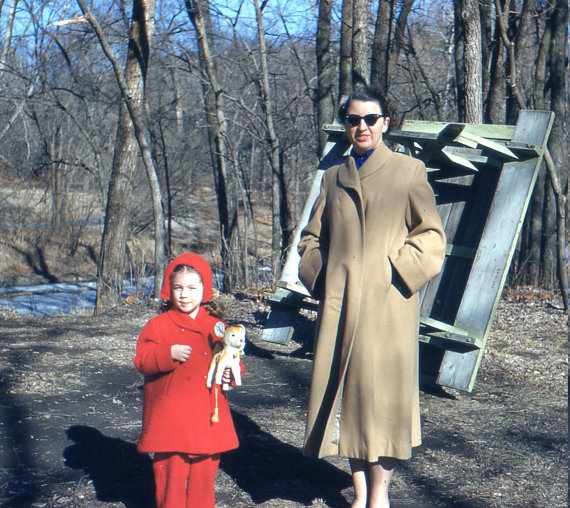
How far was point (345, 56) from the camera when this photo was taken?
10.7 meters

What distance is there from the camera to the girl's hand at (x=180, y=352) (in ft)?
9.30

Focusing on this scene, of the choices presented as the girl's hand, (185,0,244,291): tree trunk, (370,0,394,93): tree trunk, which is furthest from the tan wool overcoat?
(185,0,244,291): tree trunk

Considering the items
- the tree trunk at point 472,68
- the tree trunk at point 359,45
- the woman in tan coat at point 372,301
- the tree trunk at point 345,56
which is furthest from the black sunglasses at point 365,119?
the tree trunk at point 345,56

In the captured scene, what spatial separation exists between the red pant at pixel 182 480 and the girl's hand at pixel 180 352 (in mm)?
419

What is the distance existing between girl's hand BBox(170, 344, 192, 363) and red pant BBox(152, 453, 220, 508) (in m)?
0.42

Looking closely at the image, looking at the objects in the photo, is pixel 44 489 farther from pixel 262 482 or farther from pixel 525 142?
pixel 525 142

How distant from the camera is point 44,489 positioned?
3.47m

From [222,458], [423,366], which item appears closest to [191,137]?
[423,366]

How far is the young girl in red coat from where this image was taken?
2.88 metres

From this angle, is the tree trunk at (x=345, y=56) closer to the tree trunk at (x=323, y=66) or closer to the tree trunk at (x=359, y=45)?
the tree trunk at (x=323, y=66)

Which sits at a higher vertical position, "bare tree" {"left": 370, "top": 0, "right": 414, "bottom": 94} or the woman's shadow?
"bare tree" {"left": 370, "top": 0, "right": 414, "bottom": 94}

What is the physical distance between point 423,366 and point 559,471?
1850 millimetres

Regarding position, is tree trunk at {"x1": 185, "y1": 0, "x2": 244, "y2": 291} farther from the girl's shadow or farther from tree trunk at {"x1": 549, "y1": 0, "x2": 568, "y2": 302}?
the girl's shadow

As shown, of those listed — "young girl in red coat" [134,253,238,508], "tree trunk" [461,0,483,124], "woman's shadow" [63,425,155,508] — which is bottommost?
"woman's shadow" [63,425,155,508]
